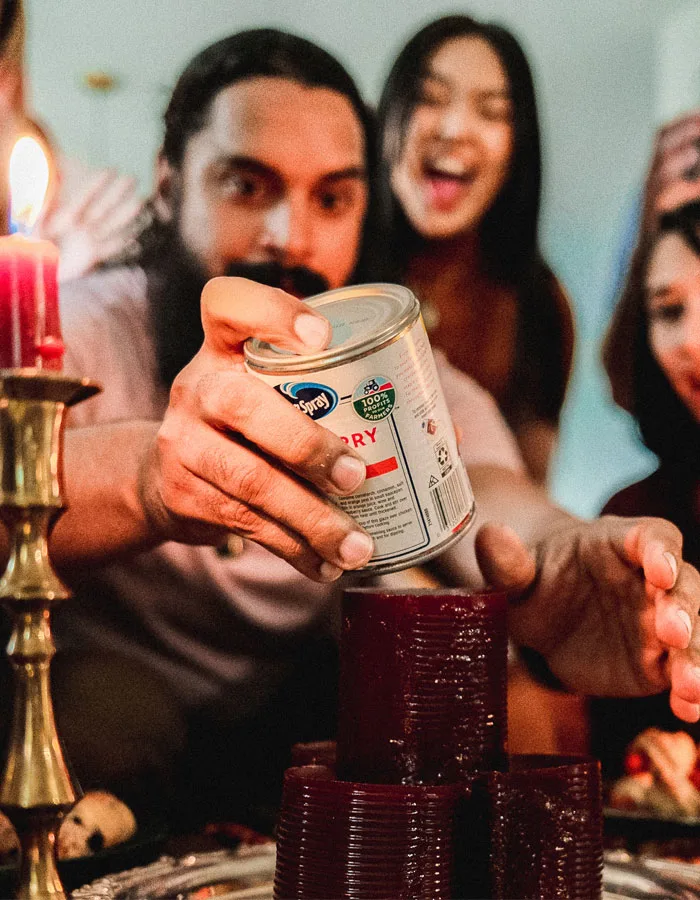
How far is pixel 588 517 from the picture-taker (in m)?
1.43

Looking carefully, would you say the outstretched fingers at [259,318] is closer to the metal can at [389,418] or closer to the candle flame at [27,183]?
the metal can at [389,418]

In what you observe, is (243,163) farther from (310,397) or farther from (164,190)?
(310,397)

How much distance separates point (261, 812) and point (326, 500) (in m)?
0.70

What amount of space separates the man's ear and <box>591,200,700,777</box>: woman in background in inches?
26.6

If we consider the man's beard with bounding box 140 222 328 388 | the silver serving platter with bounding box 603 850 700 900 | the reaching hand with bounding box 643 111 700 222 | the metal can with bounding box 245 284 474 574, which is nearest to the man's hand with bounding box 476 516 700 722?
the silver serving platter with bounding box 603 850 700 900

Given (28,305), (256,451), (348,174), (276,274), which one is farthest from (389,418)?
(348,174)

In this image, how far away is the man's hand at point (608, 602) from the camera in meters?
0.83

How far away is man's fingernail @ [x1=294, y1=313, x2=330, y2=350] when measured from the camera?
68cm

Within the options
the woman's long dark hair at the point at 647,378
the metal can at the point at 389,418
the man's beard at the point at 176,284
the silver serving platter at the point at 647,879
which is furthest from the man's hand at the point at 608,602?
the man's beard at the point at 176,284

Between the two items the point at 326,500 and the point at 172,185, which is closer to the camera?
the point at 326,500

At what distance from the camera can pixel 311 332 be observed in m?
0.68

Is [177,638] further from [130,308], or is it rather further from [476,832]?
[476,832]

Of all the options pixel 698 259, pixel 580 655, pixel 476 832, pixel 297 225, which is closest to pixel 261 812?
pixel 580 655

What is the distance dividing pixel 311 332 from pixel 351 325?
0.08m
